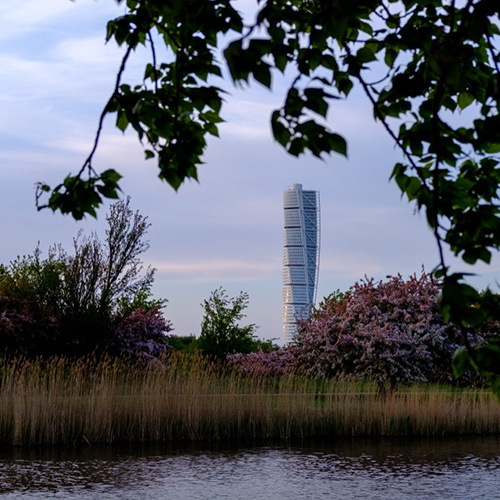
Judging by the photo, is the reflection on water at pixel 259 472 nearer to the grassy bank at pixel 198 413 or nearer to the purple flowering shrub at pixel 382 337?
the grassy bank at pixel 198 413

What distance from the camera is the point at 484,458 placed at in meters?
9.98

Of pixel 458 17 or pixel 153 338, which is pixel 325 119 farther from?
pixel 153 338

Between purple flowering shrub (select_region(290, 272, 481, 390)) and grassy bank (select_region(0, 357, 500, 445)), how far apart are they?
2536 millimetres

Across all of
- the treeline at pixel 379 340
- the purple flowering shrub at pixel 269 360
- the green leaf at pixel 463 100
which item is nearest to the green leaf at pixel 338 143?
the green leaf at pixel 463 100

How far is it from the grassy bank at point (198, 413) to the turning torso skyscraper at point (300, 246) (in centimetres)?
6778

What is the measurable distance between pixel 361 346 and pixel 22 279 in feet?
28.8

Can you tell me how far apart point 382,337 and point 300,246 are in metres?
65.9

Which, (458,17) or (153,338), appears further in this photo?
(153,338)

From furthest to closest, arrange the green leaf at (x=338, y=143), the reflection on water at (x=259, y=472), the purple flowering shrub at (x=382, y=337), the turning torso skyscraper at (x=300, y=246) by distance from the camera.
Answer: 1. the turning torso skyscraper at (x=300, y=246)
2. the purple flowering shrub at (x=382, y=337)
3. the reflection on water at (x=259, y=472)
4. the green leaf at (x=338, y=143)

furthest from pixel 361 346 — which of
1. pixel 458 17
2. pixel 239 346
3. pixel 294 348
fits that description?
pixel 458 17

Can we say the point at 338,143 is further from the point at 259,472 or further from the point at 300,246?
the point at 300,246

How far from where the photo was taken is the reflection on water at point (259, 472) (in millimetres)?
7652

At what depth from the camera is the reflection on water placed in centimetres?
765

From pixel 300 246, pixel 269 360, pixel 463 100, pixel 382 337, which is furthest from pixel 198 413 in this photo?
pixel 300 246
